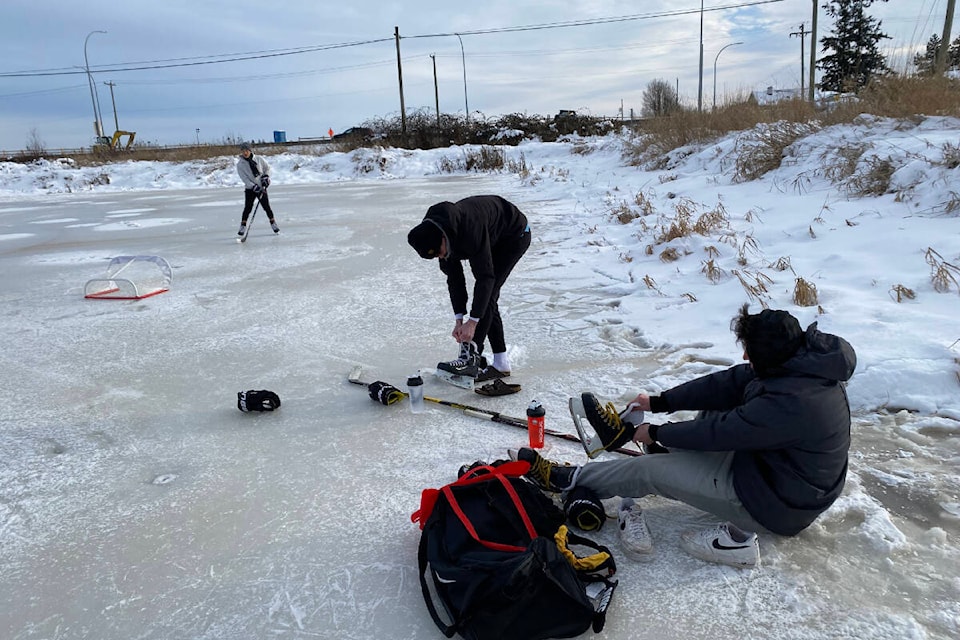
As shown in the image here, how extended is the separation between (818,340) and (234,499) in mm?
2421

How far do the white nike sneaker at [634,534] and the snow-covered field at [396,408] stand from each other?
0.04 metres

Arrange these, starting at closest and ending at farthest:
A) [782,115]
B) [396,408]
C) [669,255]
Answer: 1. [396,408]
2. [669,255]
3. [782,115]

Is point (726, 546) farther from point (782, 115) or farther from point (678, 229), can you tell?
point (782, 115)

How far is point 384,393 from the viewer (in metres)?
3.55

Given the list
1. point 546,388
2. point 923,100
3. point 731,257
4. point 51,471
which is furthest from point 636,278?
point 923,100

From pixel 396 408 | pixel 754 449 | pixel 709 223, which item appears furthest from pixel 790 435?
pixel 709 223

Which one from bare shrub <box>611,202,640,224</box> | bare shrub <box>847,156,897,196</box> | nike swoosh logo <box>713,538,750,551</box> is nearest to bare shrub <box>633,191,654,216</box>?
bare shrub <box>611,202,640,224</box>

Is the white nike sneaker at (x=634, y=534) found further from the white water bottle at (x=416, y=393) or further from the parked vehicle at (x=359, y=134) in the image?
the parked vehicle at (x=359, y=134)

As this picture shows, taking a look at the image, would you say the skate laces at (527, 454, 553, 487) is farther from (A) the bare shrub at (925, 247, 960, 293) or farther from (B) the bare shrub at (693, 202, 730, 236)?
(B) the bare shrub at (693, 202, 730, 236)

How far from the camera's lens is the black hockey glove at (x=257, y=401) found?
3500 millimetres

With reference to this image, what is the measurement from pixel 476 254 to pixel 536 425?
1.04 meters

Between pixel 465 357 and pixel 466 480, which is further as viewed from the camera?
pixel 465 357

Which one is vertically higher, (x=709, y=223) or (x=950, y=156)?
(x=950, y=156)

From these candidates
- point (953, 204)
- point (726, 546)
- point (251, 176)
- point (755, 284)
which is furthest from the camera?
point (251, 176)
